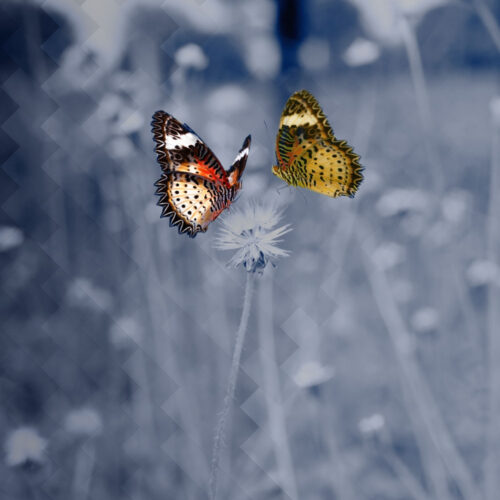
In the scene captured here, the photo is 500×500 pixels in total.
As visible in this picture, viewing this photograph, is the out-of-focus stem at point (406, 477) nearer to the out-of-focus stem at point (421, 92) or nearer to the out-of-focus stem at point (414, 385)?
the out-of-focus stem at point (414, 385)

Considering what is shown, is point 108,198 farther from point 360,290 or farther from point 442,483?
point 442,483

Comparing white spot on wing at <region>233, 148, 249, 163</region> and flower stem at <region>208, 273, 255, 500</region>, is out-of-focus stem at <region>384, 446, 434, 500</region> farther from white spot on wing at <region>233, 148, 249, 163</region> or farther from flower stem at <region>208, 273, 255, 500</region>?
white spot on wing at <region>233, 148, 249, 163</region>

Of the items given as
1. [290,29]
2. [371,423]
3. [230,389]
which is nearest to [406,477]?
[371,423]

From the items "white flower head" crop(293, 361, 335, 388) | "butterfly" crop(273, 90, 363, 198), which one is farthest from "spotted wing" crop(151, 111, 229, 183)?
"white flower head" crop(293, 361, 335, 388)

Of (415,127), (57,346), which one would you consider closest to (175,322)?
(57,346)

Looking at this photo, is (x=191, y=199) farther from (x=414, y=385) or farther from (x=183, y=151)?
(x=414, y=385)
